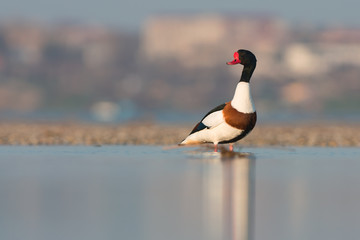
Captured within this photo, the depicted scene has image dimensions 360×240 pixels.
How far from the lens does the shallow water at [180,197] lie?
21.5 feet

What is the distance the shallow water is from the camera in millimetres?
6562

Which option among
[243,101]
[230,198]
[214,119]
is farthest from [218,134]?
[230,198]

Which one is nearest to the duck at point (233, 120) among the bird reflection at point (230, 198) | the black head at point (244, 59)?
the black head at point (244, 59)

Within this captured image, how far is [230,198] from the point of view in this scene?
820cm

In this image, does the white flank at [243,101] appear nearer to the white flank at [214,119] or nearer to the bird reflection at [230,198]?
the white flank at [214,119]

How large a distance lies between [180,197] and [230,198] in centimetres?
46

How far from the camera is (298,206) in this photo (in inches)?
301

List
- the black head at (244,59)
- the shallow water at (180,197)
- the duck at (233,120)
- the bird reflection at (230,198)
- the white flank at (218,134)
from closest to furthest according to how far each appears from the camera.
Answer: the shallow water at (180,197) → the bird reflection at (230,198) → the duck at (233,120) → the white flank at (218,134) → the black head at (244,59)

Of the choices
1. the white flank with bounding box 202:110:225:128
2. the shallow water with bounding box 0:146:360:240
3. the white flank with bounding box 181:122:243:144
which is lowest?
the shallow water with bounding box 0:146:360:240

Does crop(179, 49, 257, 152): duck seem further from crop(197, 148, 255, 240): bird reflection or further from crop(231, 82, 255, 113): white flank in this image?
crop(197, 148, 255, 240): bird reflection

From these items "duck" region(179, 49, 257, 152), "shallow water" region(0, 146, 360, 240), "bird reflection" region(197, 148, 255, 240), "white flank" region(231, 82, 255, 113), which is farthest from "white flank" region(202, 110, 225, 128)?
"bird reflection" region(197, 148, 255, 240)

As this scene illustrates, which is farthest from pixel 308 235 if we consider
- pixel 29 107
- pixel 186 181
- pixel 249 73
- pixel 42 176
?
pixel 29 107

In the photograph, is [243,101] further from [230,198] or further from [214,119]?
[230,198]

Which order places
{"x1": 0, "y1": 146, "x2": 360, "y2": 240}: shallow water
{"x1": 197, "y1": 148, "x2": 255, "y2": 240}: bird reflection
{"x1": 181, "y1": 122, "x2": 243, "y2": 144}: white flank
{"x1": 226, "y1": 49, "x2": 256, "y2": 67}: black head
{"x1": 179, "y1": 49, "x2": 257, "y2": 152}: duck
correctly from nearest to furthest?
{"x1": 0, "y1": 146, "x2": 360, "y2": 240}: shallow water → {"x1": 197, "y1": 148, "x2": 255, "y2": 240}: bird reflection → {"x1": 179, "y1": 49, "x2": 257, "y2": 152}: duck → {"x1": 181, "y1": 122, "x2": 243, "y2": 144}: white flank → {"x1": 226, "y1": 49, "x2": 256, "y2": 67}: black head
